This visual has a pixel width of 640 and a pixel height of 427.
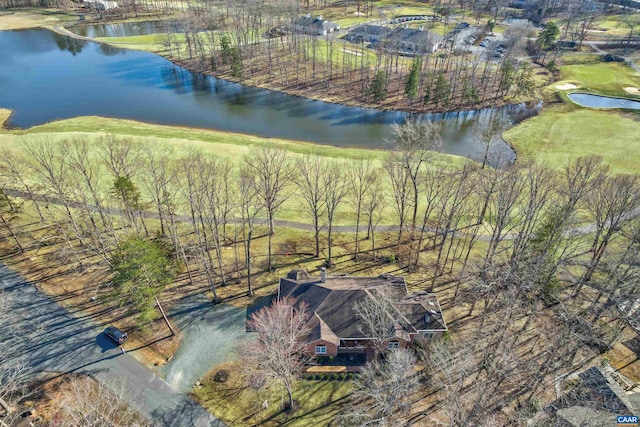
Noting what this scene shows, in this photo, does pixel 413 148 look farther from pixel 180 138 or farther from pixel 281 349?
pixel 180 138

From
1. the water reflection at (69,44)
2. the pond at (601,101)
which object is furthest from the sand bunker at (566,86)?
the water reflection at (69,44)

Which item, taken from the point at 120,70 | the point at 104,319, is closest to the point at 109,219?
the point at 104,319

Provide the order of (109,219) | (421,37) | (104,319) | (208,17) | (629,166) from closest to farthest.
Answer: (104,319) < (109,219) < (629,166) < (421,37) < (208,17)

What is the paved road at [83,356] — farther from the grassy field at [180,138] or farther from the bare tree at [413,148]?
the grassy field at [180,138]

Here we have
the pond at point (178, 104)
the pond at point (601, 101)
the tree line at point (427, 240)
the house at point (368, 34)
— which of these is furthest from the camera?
the house at point (368, 34)

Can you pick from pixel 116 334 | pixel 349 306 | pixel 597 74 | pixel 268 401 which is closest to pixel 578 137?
pixel 597 74

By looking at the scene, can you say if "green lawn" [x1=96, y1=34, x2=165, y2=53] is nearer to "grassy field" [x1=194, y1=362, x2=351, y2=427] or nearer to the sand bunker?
the sand bunker

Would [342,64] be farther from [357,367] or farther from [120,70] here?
[357,367]
